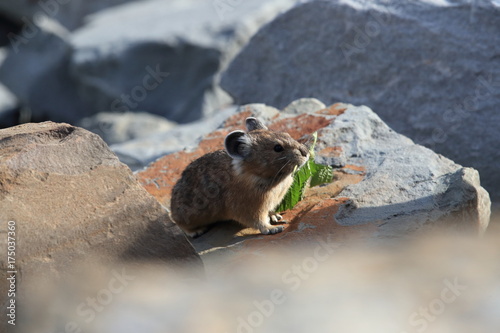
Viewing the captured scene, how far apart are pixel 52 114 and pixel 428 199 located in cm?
1435

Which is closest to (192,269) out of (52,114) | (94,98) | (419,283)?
(419,283)

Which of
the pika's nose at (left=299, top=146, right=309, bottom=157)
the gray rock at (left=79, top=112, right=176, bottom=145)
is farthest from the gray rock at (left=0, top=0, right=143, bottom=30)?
the pika's nose at (left=299, top=146, right=309, bottom=157)

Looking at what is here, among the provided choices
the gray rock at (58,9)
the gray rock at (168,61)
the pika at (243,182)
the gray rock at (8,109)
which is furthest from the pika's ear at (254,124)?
the gray rock at (58,9)

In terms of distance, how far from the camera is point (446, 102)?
29.9 feet

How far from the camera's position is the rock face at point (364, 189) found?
6086 millimetres

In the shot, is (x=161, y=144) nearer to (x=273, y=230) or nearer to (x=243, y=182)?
(x=243, y=182)

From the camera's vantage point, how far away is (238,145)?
6.59 meters

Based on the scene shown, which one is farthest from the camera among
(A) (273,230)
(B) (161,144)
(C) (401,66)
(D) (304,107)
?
(B) (161,144)

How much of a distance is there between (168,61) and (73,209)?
1178cm

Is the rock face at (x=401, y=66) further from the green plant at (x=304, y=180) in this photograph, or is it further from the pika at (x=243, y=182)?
the pika at (x=243, y=182)

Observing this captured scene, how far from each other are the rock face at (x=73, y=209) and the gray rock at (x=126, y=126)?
9519mm

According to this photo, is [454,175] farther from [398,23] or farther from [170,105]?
[170,105]

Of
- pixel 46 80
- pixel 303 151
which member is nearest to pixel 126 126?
pixel 46 80

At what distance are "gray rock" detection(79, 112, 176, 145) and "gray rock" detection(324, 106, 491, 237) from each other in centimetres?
797
